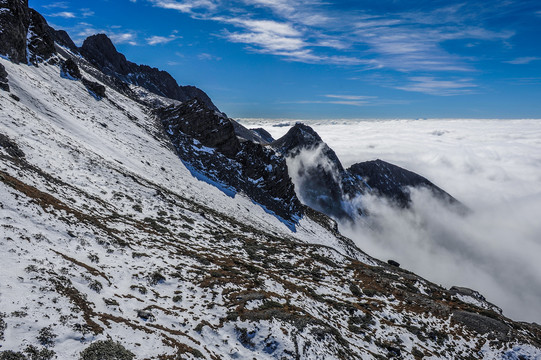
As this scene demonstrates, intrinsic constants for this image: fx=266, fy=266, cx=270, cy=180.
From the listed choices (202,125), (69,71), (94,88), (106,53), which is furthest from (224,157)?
(106,53)

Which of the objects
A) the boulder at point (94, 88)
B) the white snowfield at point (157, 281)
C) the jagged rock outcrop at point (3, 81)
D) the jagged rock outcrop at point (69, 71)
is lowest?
the white snowfield at point (157, 281)

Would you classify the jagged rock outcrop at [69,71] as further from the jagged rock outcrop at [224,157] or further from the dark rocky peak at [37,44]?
the jagged rock outcrop at [224,157]

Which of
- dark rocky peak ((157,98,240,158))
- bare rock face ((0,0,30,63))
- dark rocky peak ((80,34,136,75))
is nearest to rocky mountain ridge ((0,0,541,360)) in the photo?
bare rock face ((0,0,30,63))

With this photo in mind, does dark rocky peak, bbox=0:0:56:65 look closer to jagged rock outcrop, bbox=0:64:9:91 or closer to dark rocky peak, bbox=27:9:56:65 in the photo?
dark rocky peak, bbox=27:9:56:65

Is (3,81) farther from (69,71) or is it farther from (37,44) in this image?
(69,71)

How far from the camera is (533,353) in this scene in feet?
87.0

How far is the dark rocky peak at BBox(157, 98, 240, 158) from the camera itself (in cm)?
9569

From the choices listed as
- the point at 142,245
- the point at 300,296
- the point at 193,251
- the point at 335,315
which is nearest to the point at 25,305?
the point at 142,245

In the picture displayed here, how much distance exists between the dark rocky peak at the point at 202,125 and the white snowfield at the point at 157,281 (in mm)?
45158

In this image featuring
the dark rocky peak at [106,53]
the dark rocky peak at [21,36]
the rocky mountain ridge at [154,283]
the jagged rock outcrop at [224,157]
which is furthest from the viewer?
the dark rocky peak at [106,53]

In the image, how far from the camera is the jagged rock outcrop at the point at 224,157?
8450 centimetres

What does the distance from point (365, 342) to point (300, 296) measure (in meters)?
6.72

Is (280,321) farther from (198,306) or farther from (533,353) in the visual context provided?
(533,353)

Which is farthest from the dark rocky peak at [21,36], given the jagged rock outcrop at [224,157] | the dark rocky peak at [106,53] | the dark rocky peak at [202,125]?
the dark rocky peak at [106,53]
